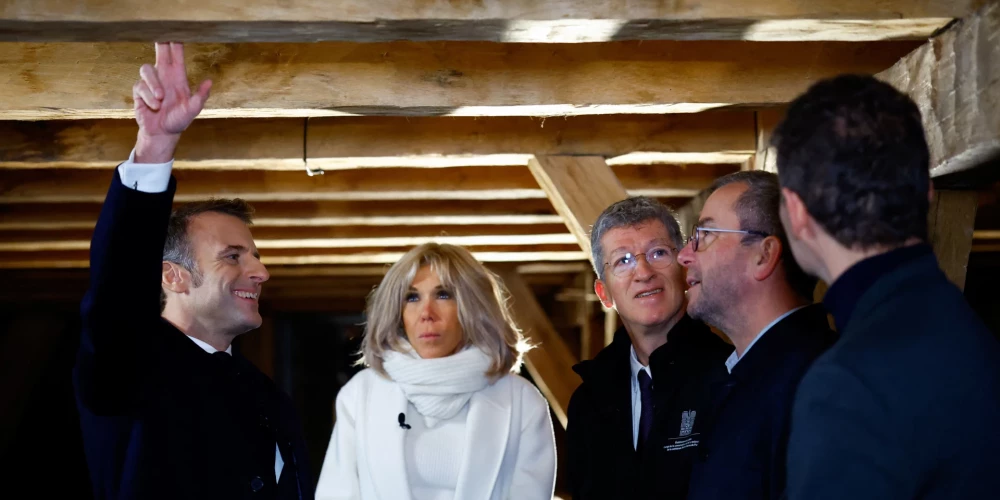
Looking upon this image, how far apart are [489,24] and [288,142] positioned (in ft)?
6.64

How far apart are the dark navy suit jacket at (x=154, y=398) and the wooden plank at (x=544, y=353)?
13.6ft

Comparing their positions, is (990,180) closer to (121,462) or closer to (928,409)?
(928,409)

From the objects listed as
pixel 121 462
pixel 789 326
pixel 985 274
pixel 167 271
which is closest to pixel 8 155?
pixel 167 271

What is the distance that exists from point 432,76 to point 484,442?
4.40ft

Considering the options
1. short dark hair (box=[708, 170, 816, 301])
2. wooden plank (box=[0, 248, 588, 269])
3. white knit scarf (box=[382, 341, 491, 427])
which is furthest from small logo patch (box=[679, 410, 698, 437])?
wooden plank (box=[0, 248, 588, 269])

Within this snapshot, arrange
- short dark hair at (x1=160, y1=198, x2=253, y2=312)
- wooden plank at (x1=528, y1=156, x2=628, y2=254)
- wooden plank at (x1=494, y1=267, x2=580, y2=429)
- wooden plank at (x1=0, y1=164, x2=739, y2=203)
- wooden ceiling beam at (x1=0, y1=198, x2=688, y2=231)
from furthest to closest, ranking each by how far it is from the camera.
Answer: wooden plank at (x1=494, y1=267, x2=580, y2=429) → wooden ceiling beam at (x1=0, y1=198, x2=688, y2=231) → wooden plank at (x1=0, y1=164, x2=739, y2=203) → wooden plank at (x1=528, y1=156, x2=628, y2=254) → short dark hair at (x1=160, y1=198, x2=253, y2=312)

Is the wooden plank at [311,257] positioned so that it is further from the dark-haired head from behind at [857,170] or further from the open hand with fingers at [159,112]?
the dark-haired head from behind at [857,170]

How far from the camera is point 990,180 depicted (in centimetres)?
319

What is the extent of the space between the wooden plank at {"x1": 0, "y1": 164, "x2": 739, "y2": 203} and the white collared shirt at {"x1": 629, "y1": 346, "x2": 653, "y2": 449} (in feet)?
7.25

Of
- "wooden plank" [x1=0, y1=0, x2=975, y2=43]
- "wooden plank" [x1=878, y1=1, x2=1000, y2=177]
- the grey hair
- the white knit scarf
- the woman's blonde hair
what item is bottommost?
the white knit scarf

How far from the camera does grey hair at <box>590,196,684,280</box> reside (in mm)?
3273

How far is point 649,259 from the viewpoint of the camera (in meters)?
3.21

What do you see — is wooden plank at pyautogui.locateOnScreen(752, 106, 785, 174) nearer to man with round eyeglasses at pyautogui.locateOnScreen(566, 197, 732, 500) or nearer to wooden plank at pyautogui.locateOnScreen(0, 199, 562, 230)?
man with round eyeglasses at pyautogui.locateOnScreen(566, 197, 732, 500)

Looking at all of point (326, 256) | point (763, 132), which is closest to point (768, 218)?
point (763, 132)
